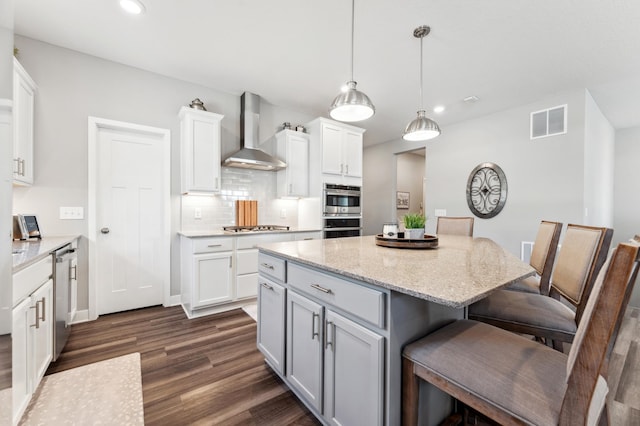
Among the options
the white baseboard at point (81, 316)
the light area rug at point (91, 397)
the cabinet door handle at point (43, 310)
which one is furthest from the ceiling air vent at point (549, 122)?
the white baseboard at point (81, 316)

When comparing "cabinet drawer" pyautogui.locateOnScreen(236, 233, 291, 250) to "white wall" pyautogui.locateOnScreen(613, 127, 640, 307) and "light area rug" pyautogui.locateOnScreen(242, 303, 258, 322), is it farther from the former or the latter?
"white wall" pyautogui.locateOnScreen(613, 127, 640, 307)

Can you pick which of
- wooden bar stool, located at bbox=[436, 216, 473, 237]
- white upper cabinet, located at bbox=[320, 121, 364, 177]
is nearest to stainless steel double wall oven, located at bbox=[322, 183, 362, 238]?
white upper cabinet, located at bbox=[320, 121, 364, 177]

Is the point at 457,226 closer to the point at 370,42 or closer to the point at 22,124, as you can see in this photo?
the point at 370,42

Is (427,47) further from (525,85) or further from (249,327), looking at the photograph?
(249,327)

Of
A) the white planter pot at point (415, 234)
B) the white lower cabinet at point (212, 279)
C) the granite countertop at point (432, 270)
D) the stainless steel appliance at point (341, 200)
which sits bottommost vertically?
the white lower cabinet at point (212, 279)

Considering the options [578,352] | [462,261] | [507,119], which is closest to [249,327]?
[462,261]

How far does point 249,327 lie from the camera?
263 cm

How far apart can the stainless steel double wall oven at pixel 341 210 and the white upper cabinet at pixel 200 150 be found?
5.00 feet

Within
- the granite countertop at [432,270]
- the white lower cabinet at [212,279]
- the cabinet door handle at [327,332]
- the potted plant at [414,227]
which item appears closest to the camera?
the granite countertop at [432,270]

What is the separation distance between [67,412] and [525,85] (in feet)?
17.1

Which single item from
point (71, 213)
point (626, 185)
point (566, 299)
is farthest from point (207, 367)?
point (626, 185)

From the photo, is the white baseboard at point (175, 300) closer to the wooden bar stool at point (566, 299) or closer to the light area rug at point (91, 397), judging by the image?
the light area rug at point (91, 397)

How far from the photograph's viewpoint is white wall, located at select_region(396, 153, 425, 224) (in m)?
6.69

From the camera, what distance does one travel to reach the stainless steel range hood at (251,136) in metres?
3.50
